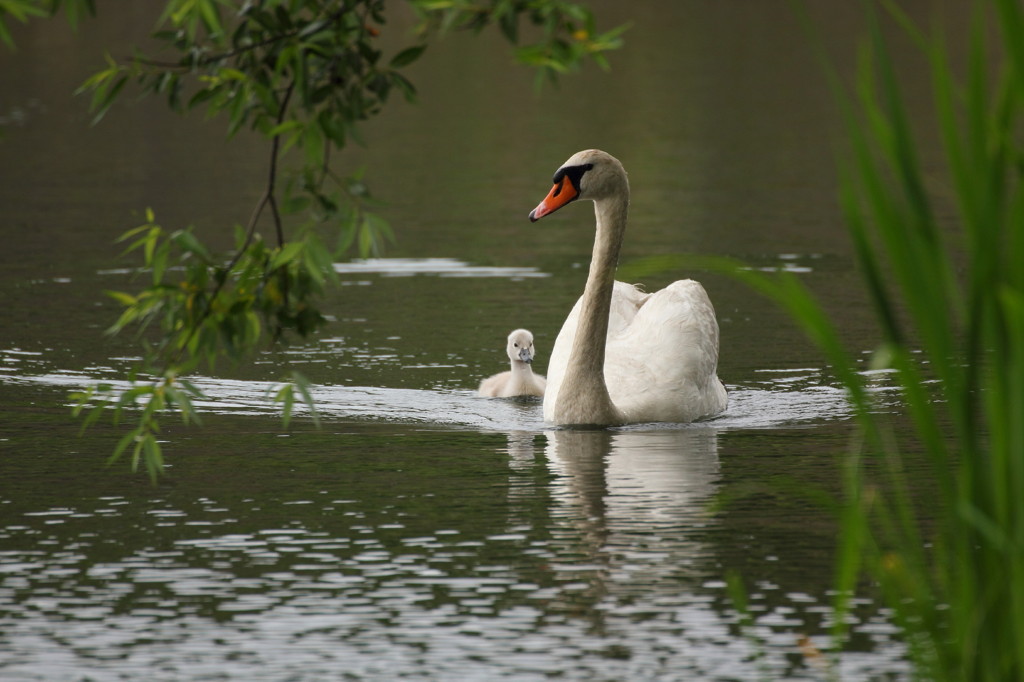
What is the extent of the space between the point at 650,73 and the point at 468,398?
35998 millimetres

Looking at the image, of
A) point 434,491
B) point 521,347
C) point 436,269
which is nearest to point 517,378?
point 521,347

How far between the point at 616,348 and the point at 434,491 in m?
3.26

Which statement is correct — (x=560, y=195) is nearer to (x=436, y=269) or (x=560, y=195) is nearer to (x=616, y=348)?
(x=616, y=348)

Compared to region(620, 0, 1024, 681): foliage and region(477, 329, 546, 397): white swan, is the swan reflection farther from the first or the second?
region(620, 0, 1024, 681): foliage

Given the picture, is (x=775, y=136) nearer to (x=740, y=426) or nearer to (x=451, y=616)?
(x=740, y=426)

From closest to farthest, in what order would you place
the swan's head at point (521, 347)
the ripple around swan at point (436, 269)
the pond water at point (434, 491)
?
the pond water at point (434, 491)
the swan's head at point (521, 347)
the ripple around swan at point (436, 269)

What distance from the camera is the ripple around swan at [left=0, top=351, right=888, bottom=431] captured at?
1164 cm

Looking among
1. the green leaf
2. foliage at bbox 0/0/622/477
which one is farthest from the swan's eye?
→ the green leaf

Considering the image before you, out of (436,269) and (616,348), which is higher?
(436,269)

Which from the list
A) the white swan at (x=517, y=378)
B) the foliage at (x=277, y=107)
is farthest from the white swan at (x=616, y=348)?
the foliage at (x=277, y=107)

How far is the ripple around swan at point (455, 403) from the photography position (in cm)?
1164

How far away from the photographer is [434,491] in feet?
31.0

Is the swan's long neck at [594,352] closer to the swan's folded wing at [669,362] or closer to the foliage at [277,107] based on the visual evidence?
the swan's folded wing at [669,362]

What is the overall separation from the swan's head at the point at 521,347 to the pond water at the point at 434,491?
43 centimetres
